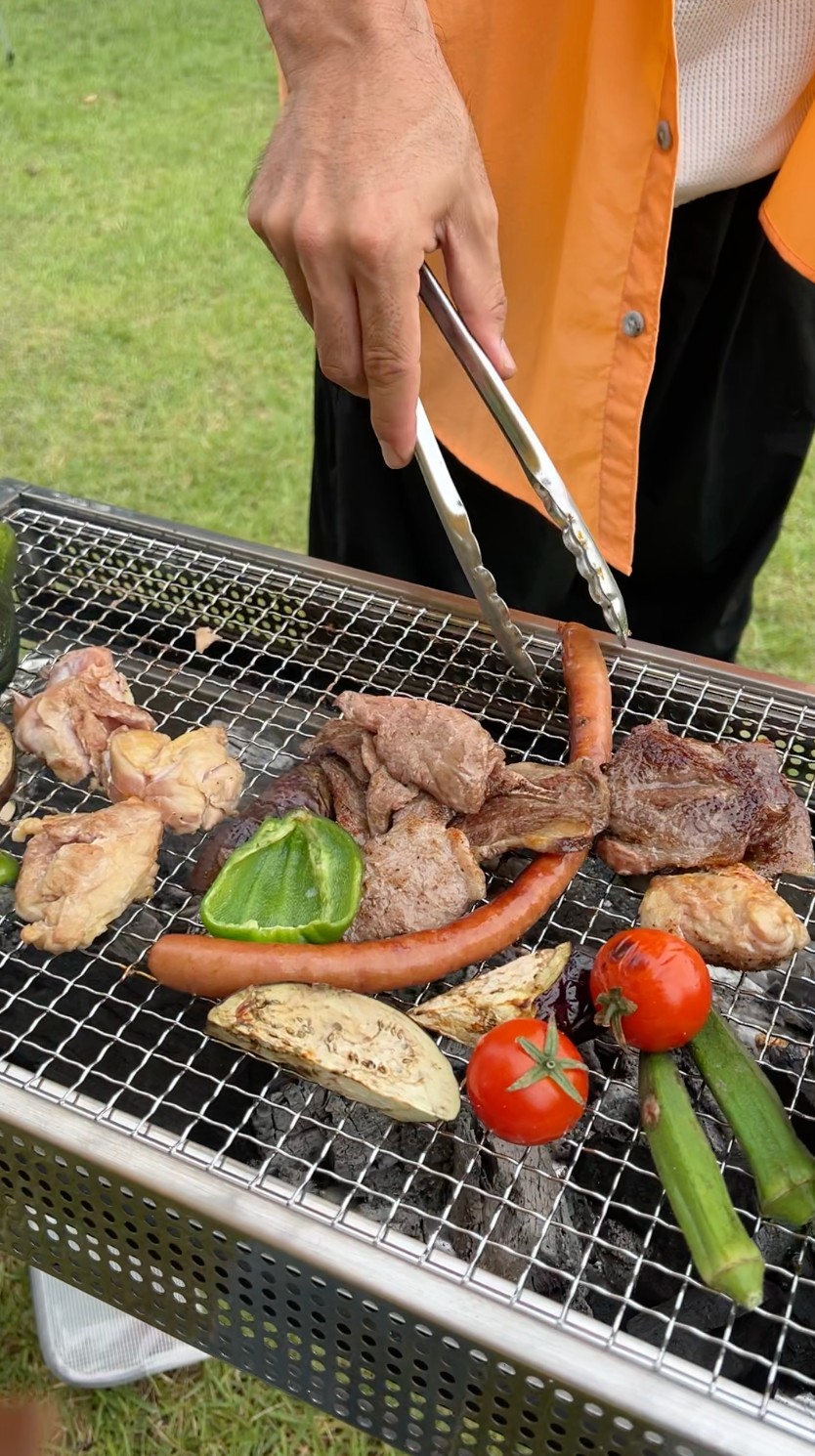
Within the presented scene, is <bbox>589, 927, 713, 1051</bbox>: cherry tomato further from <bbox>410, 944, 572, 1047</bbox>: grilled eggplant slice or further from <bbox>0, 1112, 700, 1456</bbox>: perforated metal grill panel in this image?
<bbox>0, 1112, 700, 1456</bbox>: perforated metal grill panel

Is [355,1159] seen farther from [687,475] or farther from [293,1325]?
[687,475]

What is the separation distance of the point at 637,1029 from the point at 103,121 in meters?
11.8

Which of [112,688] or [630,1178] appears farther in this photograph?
[112,688]

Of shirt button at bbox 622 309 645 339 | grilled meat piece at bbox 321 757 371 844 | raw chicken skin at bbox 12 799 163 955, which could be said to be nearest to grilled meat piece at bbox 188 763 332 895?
grilled meat piece at bbox 321 757 371 844

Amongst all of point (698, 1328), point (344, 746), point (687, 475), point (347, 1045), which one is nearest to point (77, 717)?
point (344, 746)

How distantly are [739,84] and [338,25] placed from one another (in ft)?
4.17

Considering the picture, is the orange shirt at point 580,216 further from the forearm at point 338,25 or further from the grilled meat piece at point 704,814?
the grilled meat piece at point 704,814

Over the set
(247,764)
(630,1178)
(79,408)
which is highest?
A: (247,764)

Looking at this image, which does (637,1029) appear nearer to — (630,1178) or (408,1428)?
(630,1178)

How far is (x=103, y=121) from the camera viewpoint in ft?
36.6

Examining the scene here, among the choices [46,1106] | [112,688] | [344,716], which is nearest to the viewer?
[46,1106]

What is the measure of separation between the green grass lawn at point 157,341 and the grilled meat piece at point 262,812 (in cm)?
161

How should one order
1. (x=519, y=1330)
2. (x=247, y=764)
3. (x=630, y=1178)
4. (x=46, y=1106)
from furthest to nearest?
(x=247, y=764) → (x=630, y=1178) → (x=46, y=1106) → (x=519, y=1330)

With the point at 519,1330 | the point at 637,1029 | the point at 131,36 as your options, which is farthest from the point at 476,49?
the point at 131,36
